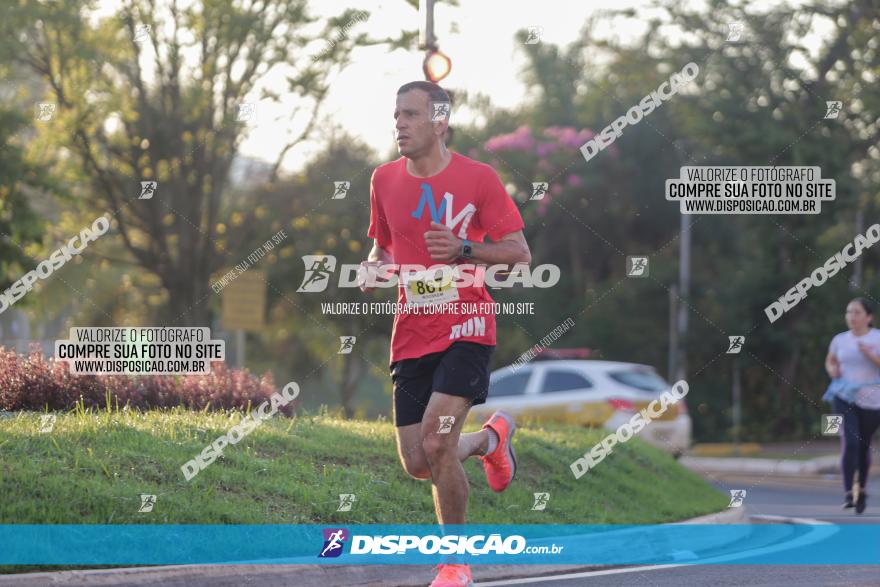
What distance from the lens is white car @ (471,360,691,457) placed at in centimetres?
1922

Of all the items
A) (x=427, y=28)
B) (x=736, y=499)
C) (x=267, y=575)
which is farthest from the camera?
(x=736, y=499)

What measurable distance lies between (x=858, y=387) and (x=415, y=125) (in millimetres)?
6707

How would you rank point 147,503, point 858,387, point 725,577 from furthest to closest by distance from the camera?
point 858,387 → point 725,577 → point 147,503

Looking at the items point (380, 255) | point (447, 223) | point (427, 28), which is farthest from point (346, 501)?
point (427, 28)

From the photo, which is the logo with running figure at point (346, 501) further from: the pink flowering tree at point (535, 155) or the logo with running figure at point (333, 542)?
the pink flowering tree at point (535, 155)

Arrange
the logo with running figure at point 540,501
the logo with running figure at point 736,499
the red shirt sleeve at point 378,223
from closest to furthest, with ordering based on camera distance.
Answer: the red shirt sleeve at point 378,223, the logo with running figure at point 540,501, the logo with running figure at point 736,499

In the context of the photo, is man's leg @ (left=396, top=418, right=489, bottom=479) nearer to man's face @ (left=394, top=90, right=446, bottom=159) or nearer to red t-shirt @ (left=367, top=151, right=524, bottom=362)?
red t-shirt @ (left=367, top=151, right=524, bottom=362)

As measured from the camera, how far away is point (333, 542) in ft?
27.2

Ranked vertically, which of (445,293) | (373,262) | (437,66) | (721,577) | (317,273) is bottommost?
(721,577)

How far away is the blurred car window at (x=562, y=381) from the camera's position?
64.4ft

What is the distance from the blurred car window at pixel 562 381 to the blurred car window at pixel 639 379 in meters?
0.39

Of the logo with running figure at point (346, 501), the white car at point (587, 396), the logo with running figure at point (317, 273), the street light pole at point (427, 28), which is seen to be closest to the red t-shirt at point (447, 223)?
the logo with running figure at point (346, 501)

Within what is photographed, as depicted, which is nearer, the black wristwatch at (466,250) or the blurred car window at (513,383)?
the black wristwatch at (466,250)

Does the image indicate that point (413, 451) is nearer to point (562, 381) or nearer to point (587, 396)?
point (587, 396)
